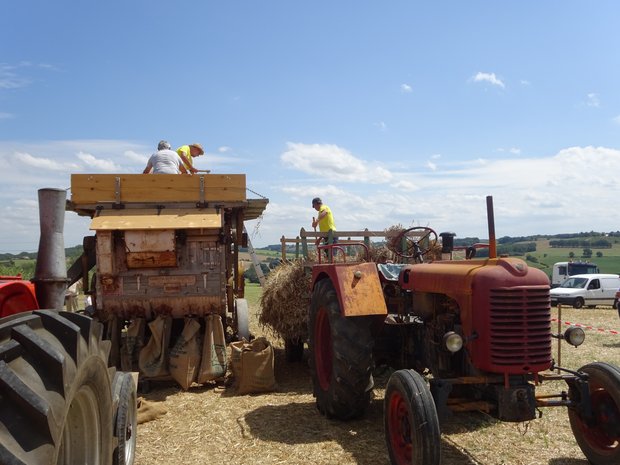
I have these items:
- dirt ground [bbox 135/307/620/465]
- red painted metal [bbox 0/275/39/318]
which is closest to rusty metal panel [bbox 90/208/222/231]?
dirt ground [bbox 135/307/620/465]

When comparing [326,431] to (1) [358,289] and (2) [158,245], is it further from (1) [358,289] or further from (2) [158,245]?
(2) [158,245]

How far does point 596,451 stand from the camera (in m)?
4.08

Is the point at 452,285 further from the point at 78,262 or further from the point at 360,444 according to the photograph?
the point at 78,262

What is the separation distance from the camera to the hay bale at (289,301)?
7422 millimetres

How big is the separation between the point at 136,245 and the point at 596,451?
496cm

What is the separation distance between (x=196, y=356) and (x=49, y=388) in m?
4.87

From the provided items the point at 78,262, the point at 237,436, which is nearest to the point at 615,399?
the point at 237,436

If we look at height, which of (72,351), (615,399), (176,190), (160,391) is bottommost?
(160,391)

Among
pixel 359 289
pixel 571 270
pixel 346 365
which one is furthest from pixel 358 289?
pixel 571 270

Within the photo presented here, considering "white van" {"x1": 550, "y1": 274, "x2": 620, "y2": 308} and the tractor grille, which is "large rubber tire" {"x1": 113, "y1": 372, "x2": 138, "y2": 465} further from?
"white van" {"x1": 550, "y1": 274, "x2": 620, "y2": 308}

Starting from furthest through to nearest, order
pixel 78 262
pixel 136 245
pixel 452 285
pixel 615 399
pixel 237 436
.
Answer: pixel 78 262, pixel 136 245, pixel 237 436, pixel 452 285, pixel 615 399

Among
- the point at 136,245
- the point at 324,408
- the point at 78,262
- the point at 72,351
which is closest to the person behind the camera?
the point at 72,351

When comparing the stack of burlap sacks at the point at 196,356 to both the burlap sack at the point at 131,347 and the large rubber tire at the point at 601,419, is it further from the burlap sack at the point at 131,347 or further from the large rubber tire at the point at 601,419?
the large rubber tire at the point at 601,419

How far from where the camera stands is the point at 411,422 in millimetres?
3701
